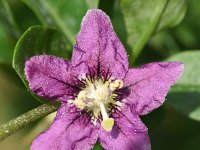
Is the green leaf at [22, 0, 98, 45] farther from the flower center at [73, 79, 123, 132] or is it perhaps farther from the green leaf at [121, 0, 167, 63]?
the flower center at [73, 79, 123, 132]

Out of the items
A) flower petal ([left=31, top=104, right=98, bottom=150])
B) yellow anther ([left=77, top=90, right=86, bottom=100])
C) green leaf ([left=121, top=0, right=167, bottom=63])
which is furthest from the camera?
green leaf ([left=121, top=0, right=167, bottom=63])

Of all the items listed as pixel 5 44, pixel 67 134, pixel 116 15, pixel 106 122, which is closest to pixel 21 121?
pixel 67 134

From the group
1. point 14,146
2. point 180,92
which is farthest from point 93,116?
point 14,146

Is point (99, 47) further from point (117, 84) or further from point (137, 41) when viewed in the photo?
point (137, 41)

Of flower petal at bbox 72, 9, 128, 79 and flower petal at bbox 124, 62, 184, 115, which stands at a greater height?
flower petal at bbox 72, 9, 128, 79

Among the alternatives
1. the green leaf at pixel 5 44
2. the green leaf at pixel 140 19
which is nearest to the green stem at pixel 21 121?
the green leaf at pixel 140 19

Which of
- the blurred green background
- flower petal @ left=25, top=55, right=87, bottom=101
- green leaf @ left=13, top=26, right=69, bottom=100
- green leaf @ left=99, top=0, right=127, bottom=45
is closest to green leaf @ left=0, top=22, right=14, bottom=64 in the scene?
the blurred green background

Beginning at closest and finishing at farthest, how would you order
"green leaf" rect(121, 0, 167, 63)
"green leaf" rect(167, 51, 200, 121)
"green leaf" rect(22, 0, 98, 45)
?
"green leaf" rect(121, 0, 167, 63) → "green leaf" rect(167, 51, 200, 121) → "green leaf" rect(22, 0, 98, 45)

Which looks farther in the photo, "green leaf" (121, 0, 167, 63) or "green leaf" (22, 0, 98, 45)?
"green leaf" (22, 0, 98, 45)
